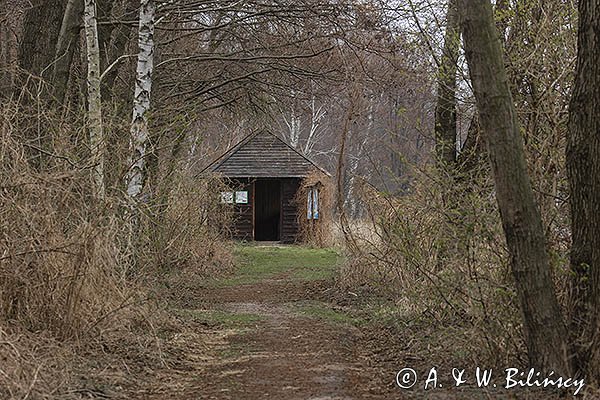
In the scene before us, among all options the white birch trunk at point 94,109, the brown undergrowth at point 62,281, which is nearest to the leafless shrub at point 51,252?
the brown undergrowth at point 62,281

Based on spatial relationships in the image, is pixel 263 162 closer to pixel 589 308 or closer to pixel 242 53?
pixel 242 53

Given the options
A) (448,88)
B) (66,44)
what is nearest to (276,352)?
(448,88)

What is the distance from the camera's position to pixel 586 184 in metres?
6.00

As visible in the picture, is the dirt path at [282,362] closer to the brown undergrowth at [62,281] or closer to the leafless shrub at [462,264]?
the brown undergrowth at [62,281]

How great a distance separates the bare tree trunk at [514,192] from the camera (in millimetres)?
6125

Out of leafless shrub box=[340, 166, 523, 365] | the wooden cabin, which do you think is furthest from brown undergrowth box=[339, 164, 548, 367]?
the wooden cabin

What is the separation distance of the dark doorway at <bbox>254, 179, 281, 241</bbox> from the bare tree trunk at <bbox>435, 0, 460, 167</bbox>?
22844mm

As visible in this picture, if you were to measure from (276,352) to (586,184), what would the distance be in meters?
4.14

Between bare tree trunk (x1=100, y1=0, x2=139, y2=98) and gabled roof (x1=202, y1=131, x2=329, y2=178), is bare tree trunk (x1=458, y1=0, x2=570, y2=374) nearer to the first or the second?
bare tree trunk (x1=100, y1=0, x2=139, y2=98)

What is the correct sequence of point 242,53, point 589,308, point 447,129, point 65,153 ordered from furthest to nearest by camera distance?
point 242,53
point 447,129
point 65,153
point 589,308

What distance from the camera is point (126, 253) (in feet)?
30.4

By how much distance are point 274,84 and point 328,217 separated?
12.3 metres

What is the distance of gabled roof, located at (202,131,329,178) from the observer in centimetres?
3053

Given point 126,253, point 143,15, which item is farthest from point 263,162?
point 126,253
